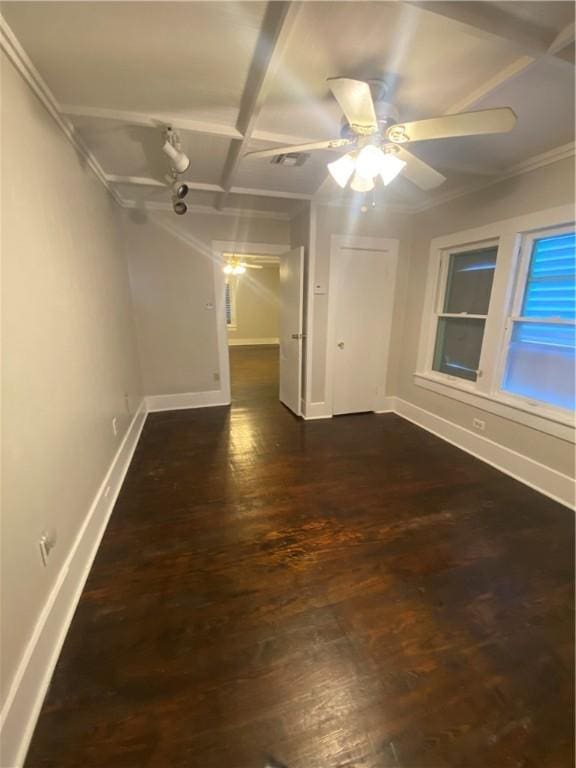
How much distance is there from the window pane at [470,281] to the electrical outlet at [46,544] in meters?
3.46

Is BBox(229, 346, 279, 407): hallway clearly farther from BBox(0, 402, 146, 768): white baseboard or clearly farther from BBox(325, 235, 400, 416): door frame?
BBox(0, 402, 146, 768): white baseboard

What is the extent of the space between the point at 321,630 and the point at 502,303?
107 inches

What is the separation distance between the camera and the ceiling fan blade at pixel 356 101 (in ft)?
3.76

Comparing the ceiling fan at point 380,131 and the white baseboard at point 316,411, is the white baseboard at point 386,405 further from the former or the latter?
the ceiling fan at point 380,131

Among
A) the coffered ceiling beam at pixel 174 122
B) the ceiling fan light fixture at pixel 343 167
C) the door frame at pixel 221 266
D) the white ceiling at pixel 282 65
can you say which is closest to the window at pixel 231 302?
the door frame at pixel 221 266

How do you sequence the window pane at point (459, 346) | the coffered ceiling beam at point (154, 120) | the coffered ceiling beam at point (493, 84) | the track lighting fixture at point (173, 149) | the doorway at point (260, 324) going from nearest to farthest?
the coffered ceiling beam at point (493, 84) < the coffered ceiling beam at point (154, 120) < the track lighting fixture at point (173, 149) < the window pane at point (459, 346) < the doorway at point (260, 324)

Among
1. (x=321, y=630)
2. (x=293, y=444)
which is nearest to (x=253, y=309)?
(x=293, y=444)

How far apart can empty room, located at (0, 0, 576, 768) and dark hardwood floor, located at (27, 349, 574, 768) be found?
0.01m

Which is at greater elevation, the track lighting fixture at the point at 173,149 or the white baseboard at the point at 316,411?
the track lighting fixture at the point at 173,149

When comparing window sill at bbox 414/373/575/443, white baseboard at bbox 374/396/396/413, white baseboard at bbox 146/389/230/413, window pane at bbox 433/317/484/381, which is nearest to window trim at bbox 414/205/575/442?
window sill at bbox 414/373/575/443

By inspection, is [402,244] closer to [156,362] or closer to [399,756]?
[156,362]

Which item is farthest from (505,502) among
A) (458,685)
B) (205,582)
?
(205,582)

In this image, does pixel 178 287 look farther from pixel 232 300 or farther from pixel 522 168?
pixel 232 300

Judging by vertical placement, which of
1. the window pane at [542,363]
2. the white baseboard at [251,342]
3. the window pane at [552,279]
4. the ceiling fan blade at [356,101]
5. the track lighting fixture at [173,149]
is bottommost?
the white baseboard at [251,342]
